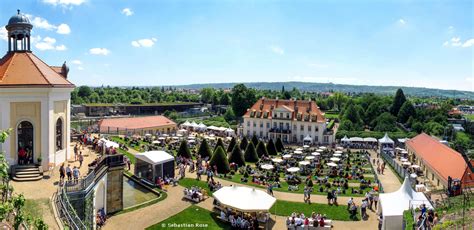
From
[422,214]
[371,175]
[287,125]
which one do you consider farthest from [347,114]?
[422,214]

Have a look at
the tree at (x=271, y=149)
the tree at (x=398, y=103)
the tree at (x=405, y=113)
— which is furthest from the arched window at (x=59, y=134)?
the tree at (x=398, y=103)

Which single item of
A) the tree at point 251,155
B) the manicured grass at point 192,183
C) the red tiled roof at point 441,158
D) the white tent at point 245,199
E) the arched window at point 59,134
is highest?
the arched window at point 59,134

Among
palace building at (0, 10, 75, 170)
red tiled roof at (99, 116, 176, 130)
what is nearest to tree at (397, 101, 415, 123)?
red tiled roof at (99, 116, 176, 130)

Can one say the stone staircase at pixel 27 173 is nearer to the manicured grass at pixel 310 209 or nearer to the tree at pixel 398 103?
the manicured grass at pixel 310 209

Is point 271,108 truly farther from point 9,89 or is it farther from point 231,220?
point 9,89

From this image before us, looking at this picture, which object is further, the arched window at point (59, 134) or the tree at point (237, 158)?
the tree at point (237, 158)

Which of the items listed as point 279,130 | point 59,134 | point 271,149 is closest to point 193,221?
point 59,134
